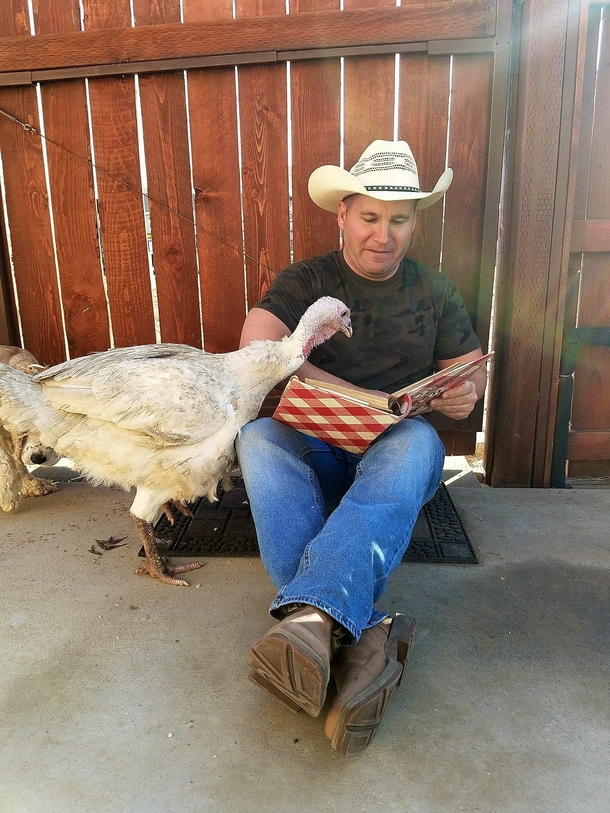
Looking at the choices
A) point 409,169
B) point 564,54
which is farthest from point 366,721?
point 564,54

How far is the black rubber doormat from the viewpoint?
2447mm

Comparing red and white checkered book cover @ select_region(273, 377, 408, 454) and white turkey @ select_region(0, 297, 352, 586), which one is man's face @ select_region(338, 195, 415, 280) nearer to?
white turkey @ select_region(0, 297, 352, 586)

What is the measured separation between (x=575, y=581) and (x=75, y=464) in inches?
84.9

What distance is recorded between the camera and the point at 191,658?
184cm

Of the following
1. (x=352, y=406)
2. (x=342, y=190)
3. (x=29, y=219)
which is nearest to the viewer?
(x=352, y=406)

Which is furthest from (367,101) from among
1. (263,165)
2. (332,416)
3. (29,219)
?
(29,219)

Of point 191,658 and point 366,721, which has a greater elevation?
point 366,721

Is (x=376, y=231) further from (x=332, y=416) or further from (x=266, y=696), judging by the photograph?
(x=266, y=696)

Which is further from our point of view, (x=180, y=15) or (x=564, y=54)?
Result: (x=180, y=15)

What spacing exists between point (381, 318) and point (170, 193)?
153cm

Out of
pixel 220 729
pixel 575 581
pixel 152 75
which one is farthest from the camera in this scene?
pixel 152 75

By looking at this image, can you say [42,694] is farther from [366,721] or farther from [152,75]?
[152,75]

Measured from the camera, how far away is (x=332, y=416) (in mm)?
1960

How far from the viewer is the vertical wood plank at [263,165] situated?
2963 mm
